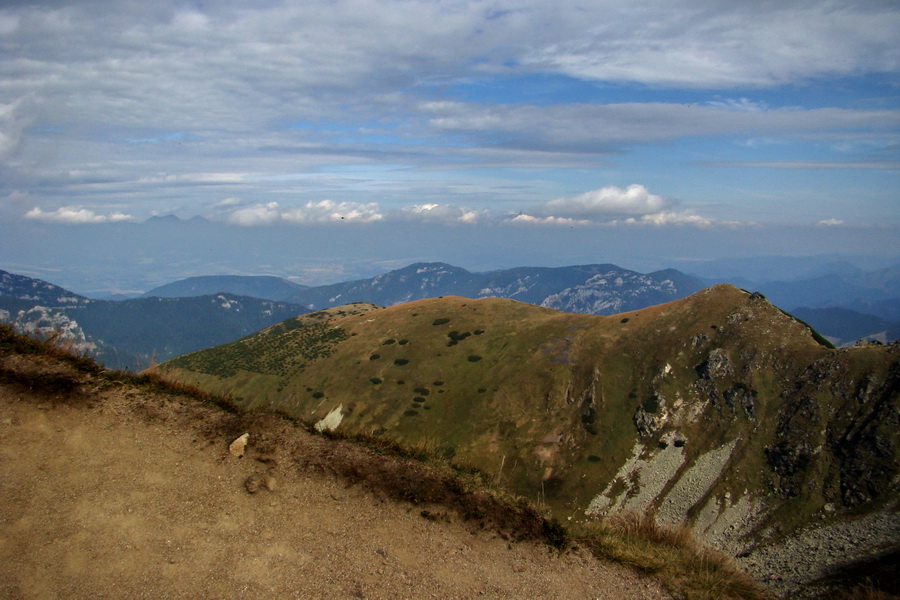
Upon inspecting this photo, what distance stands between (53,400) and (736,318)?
13048 centimetres

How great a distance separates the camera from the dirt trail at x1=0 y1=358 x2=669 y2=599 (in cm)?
1119

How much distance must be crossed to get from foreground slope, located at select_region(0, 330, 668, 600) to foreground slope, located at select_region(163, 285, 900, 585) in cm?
3852

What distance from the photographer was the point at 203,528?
1266 cm

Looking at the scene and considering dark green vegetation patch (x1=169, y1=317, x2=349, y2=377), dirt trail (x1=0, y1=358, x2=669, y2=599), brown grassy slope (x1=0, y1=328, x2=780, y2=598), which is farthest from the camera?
dark green vegetation patch (x1=169, y1=317, x2=349, y2=377)

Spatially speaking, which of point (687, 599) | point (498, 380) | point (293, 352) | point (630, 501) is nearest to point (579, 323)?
point (498, 380)

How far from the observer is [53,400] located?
15500 mm

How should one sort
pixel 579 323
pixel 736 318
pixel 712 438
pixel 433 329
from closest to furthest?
pixel 712 438 < pixel 736 318 < pixel 579 323 < pixel 433 329

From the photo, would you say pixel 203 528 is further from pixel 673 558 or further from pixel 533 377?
pixel 533 377

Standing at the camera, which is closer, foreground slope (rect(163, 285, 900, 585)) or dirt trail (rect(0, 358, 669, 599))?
dirt trail (rect(0, 358, 669, 599))

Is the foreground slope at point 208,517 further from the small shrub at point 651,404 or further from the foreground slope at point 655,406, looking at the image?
the small shrub at point 651,404

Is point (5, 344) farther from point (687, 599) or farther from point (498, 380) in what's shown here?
point (498, 380)

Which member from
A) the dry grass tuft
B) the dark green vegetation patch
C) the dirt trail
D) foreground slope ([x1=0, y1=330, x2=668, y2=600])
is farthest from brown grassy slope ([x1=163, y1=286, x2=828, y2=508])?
the dirt trail

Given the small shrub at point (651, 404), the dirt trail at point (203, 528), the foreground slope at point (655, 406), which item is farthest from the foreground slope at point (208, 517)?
the small shrub at point (651, 404)

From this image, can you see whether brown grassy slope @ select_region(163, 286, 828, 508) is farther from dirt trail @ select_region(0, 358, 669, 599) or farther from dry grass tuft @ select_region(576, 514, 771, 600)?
dirt trail @ select_region(0, 358, 669, 599)
